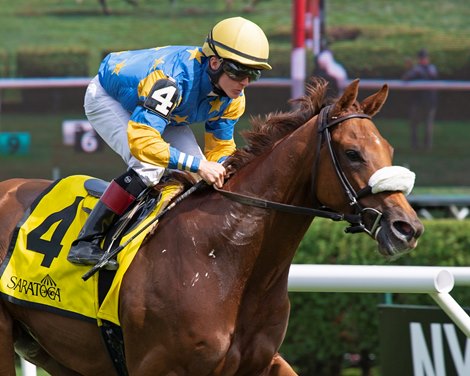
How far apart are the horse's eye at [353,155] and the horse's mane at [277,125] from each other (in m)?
0.31

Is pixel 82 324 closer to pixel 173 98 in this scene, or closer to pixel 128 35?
pixel 173 98

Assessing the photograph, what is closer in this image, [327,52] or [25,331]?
[25,331]

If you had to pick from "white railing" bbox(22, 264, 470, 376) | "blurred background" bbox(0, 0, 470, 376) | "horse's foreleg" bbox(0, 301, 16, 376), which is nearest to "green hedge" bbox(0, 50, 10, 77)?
"blurred background" bbox(0, 0, 470, 376)

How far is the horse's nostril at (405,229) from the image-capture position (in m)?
3.52

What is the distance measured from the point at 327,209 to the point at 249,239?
1.04 feet

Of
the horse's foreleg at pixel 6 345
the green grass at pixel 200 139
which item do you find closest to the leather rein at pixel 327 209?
the horse's foreleg at pixel 6 345

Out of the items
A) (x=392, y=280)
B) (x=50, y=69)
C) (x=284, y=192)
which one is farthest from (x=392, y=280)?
(x=50, y=69)

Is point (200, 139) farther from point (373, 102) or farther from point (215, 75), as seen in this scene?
point (373, 102)

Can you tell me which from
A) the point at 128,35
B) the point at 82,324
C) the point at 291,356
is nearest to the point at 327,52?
the point at 128,35

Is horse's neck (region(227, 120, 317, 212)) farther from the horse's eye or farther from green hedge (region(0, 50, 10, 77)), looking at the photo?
green hedge (region(0, 50, 10, 77))

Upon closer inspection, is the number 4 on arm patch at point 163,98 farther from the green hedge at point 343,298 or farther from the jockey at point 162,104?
the green hedge at point 343,298

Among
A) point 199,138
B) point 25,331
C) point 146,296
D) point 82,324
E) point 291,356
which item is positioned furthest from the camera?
point 199,138

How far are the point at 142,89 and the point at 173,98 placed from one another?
5.8 inches

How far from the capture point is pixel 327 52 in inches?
349
